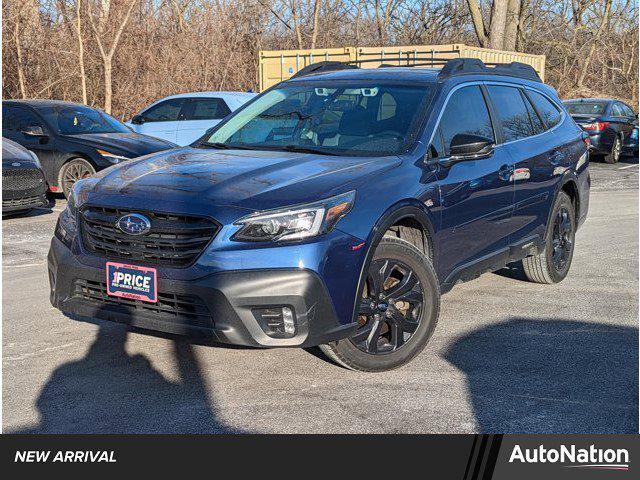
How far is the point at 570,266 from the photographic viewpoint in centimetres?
791

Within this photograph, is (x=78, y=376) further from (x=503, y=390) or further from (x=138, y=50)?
(x=138, y=50)

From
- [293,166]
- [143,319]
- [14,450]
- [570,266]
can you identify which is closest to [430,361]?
[293,166]

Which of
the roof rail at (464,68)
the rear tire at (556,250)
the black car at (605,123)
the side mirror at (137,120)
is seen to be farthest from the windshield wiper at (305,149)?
the black car at (605,123)

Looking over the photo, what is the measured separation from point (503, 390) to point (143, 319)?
6.51ft

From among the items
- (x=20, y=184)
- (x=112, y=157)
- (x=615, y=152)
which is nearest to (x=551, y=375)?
(x=20, y=184)

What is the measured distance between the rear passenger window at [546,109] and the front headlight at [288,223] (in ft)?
10.8

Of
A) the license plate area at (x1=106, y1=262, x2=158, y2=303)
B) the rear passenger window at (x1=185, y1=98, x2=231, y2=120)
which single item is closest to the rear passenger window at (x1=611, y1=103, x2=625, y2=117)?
the rear passenger window at (x1=185, y1=98, x2=231, y2=120)

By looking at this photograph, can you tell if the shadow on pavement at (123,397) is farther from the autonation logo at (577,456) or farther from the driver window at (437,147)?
the driver window at (437,147)

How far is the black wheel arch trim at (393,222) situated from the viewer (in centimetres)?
448

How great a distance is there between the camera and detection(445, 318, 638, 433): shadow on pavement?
4.20m

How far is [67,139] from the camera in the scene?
12.5 metres

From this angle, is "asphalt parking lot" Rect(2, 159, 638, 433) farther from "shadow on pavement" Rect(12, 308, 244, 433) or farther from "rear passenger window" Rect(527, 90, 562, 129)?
"rear passenger window" Rect(527, 90, 562, 129)

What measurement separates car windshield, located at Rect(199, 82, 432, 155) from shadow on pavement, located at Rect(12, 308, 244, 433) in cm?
149

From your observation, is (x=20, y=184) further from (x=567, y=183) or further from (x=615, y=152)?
(x=615, y=152)
